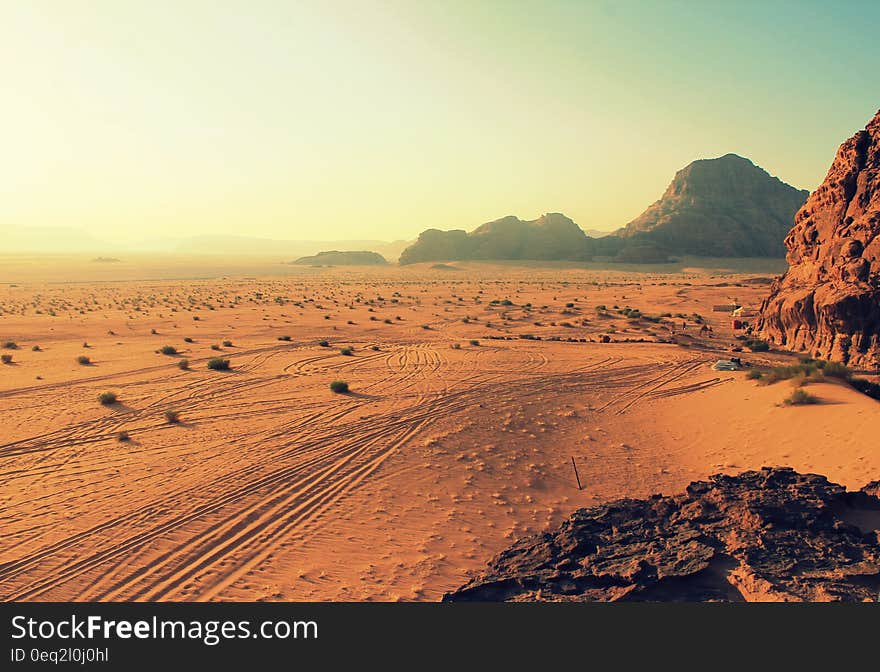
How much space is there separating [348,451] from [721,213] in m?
119

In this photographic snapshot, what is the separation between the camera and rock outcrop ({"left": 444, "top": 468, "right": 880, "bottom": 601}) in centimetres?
644

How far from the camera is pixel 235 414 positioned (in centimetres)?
1589

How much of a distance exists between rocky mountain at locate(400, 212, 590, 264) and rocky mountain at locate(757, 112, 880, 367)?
94956mm

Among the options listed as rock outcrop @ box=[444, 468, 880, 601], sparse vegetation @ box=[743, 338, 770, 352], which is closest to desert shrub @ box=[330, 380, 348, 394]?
rock outcrop @ box=[444, 468, 880, 601]

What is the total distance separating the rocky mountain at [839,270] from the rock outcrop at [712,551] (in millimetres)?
12591

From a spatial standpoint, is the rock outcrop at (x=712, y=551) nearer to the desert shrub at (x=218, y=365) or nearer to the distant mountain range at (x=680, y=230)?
the desert shrub at (x=218, y=365)

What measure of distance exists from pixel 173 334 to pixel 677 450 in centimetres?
2732

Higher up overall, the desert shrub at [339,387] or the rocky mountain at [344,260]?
the rocky mountain at [344,260]

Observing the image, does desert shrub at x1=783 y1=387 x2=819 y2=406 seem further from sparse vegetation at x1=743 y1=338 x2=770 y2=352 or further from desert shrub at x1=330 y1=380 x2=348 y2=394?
desert shrub at x1=330 y1=380 x2=348 y2=394

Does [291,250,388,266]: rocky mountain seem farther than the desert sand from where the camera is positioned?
Yes

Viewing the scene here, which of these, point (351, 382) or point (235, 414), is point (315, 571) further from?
point (351, 382)

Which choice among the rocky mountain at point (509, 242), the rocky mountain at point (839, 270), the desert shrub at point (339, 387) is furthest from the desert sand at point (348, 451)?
the rocky mountain at point (509, 242)

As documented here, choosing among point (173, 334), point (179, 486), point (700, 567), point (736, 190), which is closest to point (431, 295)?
point (173, 334)

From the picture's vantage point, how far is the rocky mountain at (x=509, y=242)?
124m
